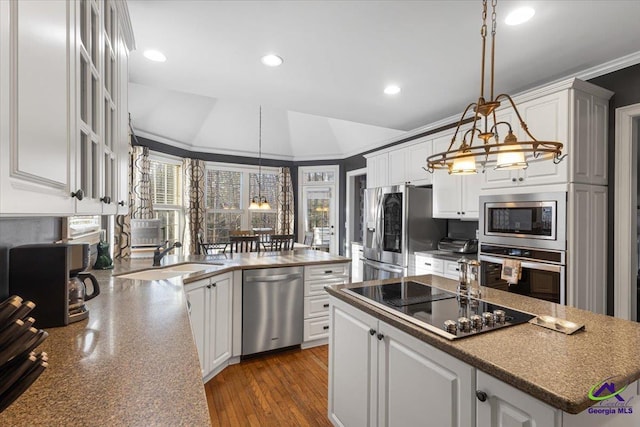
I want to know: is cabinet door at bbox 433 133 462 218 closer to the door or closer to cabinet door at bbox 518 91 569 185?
cabinet door at bbox 518 91 569 185

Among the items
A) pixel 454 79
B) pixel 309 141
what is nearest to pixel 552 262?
pixel 454 79

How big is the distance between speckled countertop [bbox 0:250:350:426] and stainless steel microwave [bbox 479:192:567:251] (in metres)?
2.71

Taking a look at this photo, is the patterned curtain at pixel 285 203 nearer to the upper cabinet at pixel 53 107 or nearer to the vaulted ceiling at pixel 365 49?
the vaulted ceiling at pixel 365 49

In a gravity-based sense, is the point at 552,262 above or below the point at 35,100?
below

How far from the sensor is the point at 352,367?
177 cm

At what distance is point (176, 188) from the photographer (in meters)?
5.66

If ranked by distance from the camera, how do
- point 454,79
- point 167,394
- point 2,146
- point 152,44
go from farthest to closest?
point 454,79, point 152,44, point 167,394, point 2,146

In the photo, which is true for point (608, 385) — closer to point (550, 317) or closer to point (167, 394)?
point (550, 317)

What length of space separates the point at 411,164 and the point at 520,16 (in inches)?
96.3

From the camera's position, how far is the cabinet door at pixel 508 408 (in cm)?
89

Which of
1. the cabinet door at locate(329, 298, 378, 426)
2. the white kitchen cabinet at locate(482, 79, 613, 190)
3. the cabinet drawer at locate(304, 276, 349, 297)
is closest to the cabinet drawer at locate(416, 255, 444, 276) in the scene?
the cabinet drawer at locate(304, 276, 349, 297)

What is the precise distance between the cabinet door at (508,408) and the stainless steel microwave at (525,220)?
200cm

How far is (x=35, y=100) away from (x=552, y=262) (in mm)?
3151

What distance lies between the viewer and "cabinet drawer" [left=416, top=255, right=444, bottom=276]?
11.7 feet
